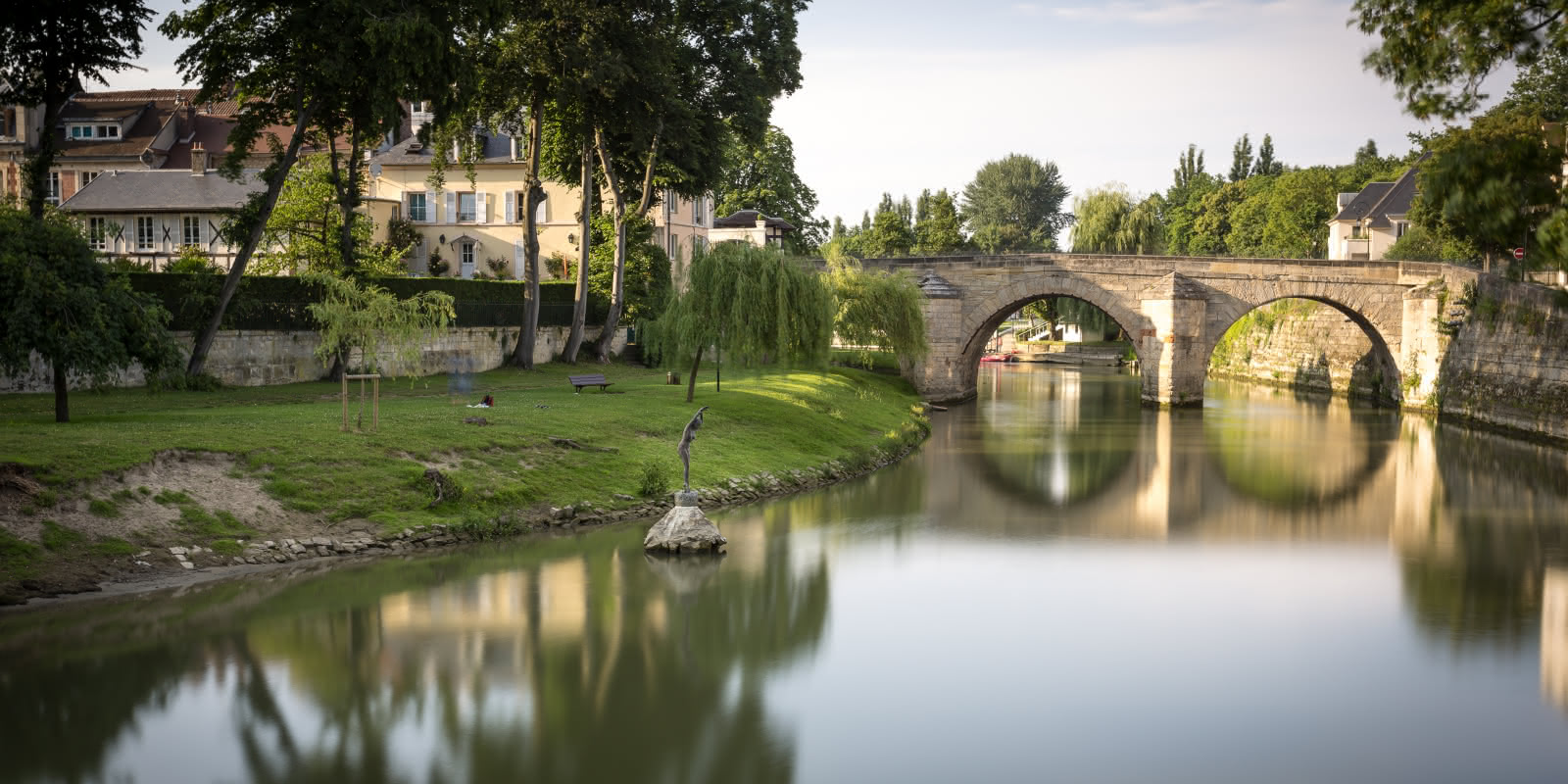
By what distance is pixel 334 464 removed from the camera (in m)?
→ 18.7

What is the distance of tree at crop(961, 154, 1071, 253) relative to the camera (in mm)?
104938

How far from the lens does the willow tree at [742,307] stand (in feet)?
92.9

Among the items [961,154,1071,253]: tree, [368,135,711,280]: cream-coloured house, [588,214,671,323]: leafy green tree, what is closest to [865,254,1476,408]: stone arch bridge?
[588,214,671,323]: leafy green tree

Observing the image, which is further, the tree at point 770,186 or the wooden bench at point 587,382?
the tree at point 770,186

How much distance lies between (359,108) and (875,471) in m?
13.4

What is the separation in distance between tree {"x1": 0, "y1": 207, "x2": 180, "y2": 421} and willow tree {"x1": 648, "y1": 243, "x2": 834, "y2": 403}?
11661 mm

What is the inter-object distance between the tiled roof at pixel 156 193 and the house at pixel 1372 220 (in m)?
48.0

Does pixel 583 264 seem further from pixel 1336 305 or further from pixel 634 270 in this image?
pixel 1336 305

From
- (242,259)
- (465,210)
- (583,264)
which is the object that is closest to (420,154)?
(465,210)

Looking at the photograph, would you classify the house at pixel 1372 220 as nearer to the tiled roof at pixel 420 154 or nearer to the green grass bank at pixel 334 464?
the tiled roof at pixel 420 154

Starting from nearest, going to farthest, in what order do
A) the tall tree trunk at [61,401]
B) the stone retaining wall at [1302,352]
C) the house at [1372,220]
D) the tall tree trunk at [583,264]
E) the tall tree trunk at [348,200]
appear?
1. the tall tree trunk at [61,401]
2. the tall tree trunk at [348,200]
3. the tall tree trunk at [583,264]
4. the stone retaining wall at [1302,352]
5. the house at [1372,220]

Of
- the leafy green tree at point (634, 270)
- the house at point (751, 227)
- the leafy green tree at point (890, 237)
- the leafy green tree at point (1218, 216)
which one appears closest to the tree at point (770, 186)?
the house at point (751, 227)

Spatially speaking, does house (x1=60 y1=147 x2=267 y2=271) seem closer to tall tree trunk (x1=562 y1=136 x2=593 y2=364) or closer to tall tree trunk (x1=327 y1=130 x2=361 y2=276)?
tall tree trunk (x1=562 y1=136 x2=593 y2=364)

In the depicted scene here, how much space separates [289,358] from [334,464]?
40.0ft
